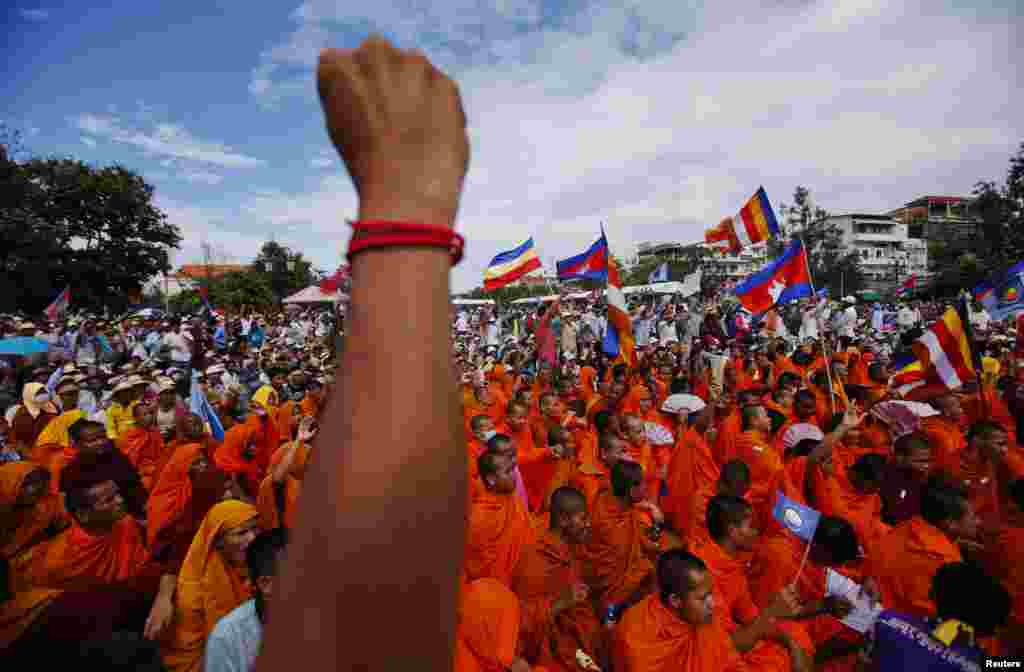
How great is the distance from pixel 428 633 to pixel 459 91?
22.0 inches

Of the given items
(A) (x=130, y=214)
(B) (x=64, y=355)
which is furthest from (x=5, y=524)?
(A) (x=130, y=214)

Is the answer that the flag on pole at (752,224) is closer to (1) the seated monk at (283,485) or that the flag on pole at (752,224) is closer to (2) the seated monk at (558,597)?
(2) the seated monk at (558,597)

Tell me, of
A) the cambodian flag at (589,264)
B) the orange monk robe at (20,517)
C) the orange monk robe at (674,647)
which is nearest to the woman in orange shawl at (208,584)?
the orange monk robe at (20,517)

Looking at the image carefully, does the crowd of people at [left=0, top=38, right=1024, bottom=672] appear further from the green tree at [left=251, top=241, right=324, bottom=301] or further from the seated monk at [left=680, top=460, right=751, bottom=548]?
the green tree at [left=251, top=241, right=324, bottom=301]

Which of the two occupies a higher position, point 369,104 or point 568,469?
point 369,104

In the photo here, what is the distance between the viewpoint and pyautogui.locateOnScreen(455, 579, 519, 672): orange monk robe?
8.97ft

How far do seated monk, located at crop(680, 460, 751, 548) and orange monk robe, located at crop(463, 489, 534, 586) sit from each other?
124cm

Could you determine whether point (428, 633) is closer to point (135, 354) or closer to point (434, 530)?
point (434, 530)

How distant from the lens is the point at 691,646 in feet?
9.50

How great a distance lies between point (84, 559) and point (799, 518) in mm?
4181

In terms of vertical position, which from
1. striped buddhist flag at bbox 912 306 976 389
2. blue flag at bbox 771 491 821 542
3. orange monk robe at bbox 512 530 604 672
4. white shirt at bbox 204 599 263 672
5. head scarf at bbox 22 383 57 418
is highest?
striped buddhist flag at bbox 912 306 976 389

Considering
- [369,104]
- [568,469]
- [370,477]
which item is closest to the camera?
[370,477]

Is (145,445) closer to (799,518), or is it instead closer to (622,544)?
(622,544)

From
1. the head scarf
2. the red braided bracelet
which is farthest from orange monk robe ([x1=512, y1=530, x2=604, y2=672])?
the head scarf
